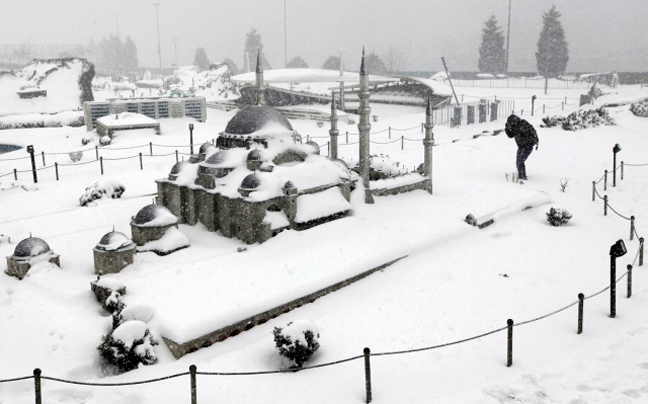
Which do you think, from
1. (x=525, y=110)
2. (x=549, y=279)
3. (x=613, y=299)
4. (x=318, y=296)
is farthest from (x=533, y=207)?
(x=525, y=110)

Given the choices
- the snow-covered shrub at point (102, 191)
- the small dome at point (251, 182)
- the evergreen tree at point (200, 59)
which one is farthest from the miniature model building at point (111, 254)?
the evergreen tree at point (200, 59)

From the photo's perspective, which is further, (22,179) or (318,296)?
(22,179)

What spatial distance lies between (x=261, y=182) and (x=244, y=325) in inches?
181

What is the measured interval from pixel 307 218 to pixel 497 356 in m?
6.17

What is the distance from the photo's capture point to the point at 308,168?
605 inches

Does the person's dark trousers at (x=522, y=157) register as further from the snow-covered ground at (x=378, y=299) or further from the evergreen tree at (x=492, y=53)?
the evergreen tree at (x=492, y=53)

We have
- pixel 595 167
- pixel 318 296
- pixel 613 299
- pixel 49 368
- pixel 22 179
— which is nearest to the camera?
pixel 49 368

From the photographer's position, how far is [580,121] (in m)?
30.5

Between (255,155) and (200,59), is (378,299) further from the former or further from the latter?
(200,59)

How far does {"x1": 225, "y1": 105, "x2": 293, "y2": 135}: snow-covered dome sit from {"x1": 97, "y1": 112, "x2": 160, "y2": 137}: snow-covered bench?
14574mm

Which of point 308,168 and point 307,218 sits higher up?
point 308,168

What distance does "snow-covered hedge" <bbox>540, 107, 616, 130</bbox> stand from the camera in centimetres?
3027

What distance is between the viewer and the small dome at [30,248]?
41.0 ft

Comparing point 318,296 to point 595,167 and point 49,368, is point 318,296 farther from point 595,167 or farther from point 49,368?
point 595,167
